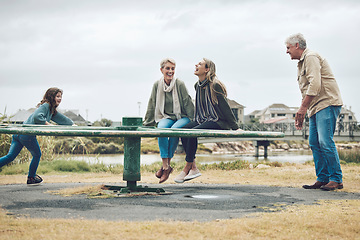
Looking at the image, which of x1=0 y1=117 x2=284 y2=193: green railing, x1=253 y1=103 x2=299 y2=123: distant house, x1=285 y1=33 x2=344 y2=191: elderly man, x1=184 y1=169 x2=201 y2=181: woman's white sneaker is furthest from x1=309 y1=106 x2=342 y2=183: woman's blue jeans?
x1=253 y1=103 x2=299 y2=123: distant house

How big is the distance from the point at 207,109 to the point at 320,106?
140cm

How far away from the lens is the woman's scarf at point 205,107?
530 centimetres

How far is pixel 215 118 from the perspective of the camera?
531cm

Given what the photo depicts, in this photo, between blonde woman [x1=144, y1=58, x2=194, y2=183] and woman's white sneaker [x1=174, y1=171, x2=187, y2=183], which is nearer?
woman's white sneaker [x1=174, y1=171, x2=187, y2=183]

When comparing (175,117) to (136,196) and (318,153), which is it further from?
(318,153)

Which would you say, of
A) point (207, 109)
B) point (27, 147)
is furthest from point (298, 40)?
point (27, 147)

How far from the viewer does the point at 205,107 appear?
5363 millimetres

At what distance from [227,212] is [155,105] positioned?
264 centimetres

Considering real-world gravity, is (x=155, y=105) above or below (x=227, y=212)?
above

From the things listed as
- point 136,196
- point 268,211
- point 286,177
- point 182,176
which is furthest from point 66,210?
point 286,177

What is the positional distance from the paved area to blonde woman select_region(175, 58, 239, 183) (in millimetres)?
445

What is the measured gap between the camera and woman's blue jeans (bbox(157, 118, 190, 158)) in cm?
523

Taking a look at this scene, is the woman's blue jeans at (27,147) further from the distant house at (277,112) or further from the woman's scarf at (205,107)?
the distant house at (277,112)

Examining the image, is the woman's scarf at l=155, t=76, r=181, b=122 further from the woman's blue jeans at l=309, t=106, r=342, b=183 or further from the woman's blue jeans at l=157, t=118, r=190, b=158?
the woman's blue jeans at l=309, t=106, r=342, b=183
